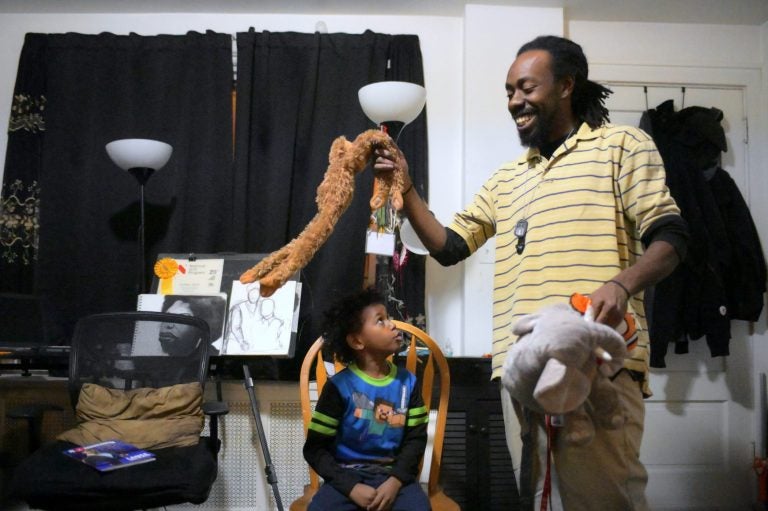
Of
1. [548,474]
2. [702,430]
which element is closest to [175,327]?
[548,474]

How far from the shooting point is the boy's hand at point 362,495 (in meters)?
1.67

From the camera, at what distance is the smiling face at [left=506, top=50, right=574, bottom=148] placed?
1.40 metres

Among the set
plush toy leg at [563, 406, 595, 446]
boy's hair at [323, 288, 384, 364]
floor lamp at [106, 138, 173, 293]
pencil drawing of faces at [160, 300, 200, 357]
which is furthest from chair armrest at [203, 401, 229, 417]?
plush toy leg at [563, 406, 595, 446]

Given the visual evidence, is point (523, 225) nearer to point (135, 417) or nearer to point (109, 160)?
point (135, 417)

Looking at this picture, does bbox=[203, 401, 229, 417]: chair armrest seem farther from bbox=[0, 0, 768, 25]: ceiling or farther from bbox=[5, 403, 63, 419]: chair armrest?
bbox=[0, 0, 768, 25]: ceiling

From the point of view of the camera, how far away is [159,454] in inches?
79.8

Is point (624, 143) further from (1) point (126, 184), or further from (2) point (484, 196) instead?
(1) point (126, 184)

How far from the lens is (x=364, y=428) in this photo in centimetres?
183

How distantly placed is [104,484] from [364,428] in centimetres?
76

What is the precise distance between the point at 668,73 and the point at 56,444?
3306 millimetres

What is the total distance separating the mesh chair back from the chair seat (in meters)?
0.37

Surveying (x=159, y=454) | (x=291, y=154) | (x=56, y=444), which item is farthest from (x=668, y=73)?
(x=56, y=444)

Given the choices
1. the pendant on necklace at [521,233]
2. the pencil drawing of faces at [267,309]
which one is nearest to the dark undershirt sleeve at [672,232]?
the pendant on necklace at [521,233]

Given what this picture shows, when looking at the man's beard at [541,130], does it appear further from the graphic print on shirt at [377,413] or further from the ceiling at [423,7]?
the ceiling at [423,7]
